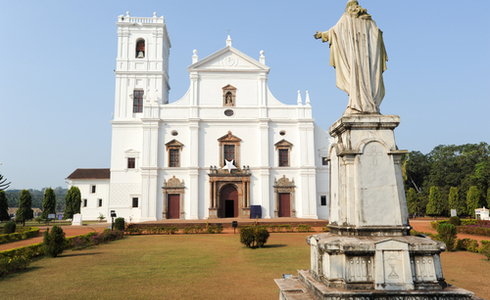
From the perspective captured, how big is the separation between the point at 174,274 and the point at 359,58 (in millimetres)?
7166

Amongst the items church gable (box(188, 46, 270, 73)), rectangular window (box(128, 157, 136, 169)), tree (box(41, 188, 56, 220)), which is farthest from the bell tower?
tree (box(41, 188, 56, 220))

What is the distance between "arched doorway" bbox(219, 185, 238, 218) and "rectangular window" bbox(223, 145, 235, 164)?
8.36 feet

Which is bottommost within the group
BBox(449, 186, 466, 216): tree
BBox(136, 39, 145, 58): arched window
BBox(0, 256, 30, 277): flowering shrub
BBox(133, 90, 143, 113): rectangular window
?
BBox(0, 256, 30, 277): flowering shrub

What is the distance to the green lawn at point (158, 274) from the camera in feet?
24.0

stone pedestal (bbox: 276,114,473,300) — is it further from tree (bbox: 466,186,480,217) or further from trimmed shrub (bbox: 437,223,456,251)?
tree (bbox: 466,186,480,217)

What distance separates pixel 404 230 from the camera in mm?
4895

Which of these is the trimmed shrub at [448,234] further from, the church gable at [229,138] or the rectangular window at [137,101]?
the rectangular window at [137,101]

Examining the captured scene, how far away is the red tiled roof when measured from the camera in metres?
41.6

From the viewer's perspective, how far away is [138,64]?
32250mm

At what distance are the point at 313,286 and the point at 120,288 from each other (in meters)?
4.92

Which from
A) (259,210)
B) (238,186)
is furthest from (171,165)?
(259,210)

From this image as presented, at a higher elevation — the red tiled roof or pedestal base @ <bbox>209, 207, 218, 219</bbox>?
the red tiled roof

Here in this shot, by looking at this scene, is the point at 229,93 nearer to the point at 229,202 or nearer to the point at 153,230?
the point at 229,202

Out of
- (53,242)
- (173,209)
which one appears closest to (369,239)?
(53,242)
